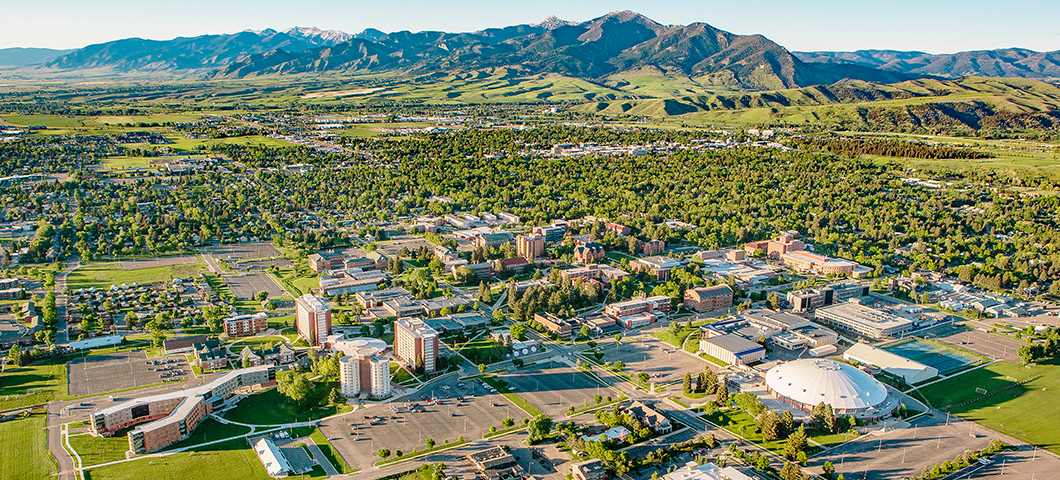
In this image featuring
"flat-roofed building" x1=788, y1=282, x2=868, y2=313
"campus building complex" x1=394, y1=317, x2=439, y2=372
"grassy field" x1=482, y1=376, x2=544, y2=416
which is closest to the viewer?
"grassy field" x1=482, y1=376, x2=544, y2=416

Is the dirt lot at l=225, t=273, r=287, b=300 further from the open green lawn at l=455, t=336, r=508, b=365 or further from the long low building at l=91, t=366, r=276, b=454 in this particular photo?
the open green lawn at l=455, t=336, r=508, b=365

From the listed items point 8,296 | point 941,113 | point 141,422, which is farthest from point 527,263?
point 941,113

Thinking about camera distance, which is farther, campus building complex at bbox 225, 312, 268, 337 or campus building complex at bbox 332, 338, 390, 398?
campus building complex at bbox 225, 312, 268, 337

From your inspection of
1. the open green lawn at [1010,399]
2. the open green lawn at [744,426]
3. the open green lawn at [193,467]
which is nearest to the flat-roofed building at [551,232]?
the open green lawn at [744,426]

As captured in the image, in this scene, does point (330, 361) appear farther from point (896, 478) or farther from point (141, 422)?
point (896, 478)

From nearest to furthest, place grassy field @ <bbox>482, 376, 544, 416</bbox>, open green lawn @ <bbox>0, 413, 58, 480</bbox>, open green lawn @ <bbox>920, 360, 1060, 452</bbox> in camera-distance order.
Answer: open green lawn @ <bbox>0, 413, 58, 480</bbox> → open green lawn @ <bbox>920, 360, 1060, 452</bbox> → grassy field @ <bbox>482, 376, 544, 416</bbox>

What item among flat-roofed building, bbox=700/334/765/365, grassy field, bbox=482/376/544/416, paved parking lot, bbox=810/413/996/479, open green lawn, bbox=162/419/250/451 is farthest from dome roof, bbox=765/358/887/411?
open green lawn, bbox=162/419/250/451

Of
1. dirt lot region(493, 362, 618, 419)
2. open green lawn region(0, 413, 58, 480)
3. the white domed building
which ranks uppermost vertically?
the white domed building
